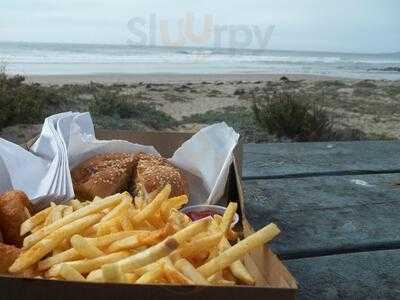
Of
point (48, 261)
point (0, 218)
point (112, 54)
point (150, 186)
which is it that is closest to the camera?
point (48, 261)

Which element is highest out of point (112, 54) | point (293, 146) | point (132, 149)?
point (132, 149)

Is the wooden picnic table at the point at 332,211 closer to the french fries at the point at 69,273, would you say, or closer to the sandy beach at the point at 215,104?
the french fries at the point at 69,273

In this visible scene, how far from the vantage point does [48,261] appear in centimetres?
135

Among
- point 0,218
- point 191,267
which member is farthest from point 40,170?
point 191,267

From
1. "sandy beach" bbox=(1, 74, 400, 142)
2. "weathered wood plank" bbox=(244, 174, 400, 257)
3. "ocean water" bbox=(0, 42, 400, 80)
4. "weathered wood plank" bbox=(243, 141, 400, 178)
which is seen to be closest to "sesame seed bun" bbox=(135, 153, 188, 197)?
"weathered wood plank" bbox=(244, 174, 400, 257)

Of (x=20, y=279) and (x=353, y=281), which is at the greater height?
(x=20, y=279)

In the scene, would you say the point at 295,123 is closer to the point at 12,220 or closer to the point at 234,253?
the point at 12,220

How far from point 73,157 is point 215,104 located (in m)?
13.4

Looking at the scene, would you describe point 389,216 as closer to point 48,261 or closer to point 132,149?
point 132,149

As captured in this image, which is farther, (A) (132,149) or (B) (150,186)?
(A) (132,149)

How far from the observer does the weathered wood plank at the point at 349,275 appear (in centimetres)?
156

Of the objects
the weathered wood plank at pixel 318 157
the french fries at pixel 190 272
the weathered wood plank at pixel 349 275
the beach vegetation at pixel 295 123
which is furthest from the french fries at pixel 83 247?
the beach vegetation at pixel 295 123

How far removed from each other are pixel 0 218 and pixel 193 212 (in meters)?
0.66

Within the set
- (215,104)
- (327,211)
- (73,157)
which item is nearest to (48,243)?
(73,157)
